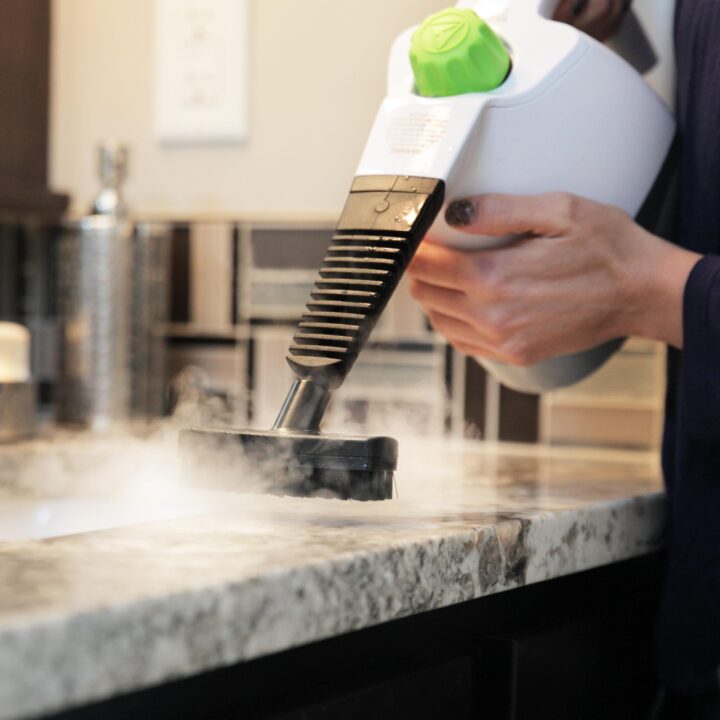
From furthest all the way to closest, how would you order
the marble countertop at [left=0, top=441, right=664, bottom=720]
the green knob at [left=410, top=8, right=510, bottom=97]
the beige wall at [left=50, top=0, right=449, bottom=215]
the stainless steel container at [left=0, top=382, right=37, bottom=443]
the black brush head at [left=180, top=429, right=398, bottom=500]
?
1. the beige wall at [left=50, top=0, right=449, bottom=215]
2. the stainless steel container at [left=0, top=382, right=37, bottom=443]
3. the green knob at [left=410, top=8, right=510, bottom=97]
4. the black brush head at [left=180, top=429, right=398, bottom=500]
5. the marble countertop at [left=0, top=441, right=664, bottom=720]

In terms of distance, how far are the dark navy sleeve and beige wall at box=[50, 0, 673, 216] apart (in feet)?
1.77

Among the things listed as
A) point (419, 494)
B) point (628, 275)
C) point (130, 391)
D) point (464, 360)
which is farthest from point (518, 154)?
point (130, 391)

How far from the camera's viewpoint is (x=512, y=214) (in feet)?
2.43

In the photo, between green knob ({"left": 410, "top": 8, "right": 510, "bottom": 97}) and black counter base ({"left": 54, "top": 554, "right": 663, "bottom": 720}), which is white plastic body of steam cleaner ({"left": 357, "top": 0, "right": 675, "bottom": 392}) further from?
black counter base ({"left": 54, "top": 554, "right": 663, "bottom": 720})

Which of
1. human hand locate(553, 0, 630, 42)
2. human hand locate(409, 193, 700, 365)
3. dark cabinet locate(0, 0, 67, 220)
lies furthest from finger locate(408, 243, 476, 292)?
dark cabinet locate(0, 0, 67, 220)

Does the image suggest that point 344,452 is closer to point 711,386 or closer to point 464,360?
point 711,386

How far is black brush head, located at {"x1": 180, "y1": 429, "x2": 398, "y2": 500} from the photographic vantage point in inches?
24.0

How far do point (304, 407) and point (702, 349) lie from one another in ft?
0.85

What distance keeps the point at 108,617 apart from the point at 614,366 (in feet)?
2.52

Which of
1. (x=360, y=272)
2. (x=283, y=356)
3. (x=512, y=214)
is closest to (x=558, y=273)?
(x=512, y=214)

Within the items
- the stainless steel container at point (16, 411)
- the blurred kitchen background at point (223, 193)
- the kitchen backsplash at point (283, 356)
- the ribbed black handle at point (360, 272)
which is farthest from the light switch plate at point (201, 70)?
the ribbed black handle at point (360, 272)

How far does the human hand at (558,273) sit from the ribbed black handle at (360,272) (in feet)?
0.20

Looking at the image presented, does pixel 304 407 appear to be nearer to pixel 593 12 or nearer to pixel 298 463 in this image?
pixel 298 463

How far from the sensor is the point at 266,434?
62 centimetres
